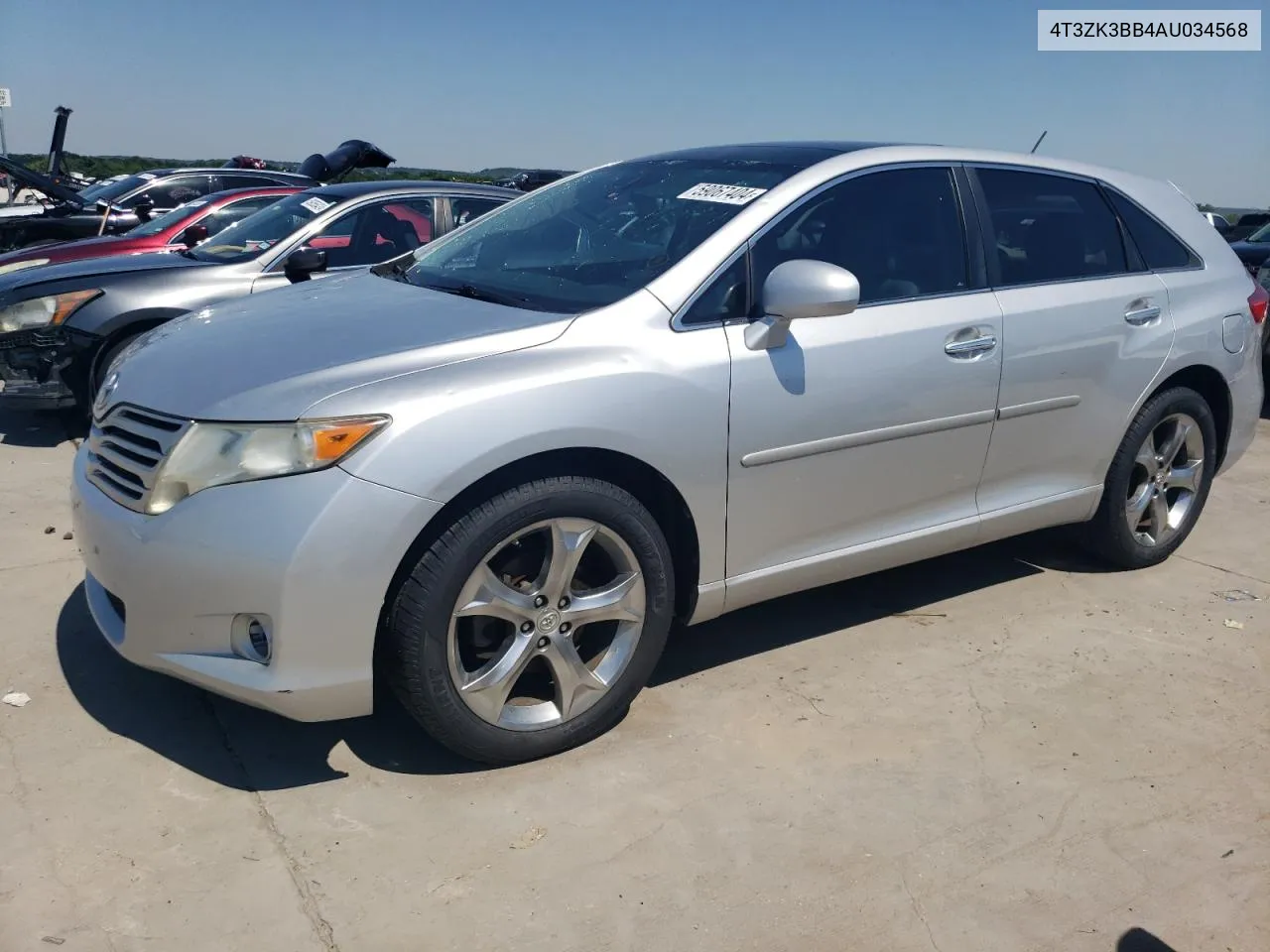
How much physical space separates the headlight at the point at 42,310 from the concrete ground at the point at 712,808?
2.53 metres

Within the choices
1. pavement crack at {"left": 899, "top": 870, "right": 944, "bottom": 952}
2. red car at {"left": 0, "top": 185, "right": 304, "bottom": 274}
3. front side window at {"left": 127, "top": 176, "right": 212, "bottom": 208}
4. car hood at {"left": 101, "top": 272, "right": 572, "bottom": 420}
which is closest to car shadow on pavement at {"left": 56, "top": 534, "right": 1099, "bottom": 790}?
car hood at {"left": 101, "top": 272, "right": 572, "bottom": 420}

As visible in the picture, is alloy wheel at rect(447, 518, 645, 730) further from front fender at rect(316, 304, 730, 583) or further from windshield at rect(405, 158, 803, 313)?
windshield at rect(405, 158, 803, 313)

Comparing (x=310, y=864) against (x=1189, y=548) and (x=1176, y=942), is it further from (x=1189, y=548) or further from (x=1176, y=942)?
(x=1189, y=548)

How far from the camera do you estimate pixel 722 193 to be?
11.5 ft

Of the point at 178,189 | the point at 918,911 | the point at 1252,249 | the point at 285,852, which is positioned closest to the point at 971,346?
the point at 918,911

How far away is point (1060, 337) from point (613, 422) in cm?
188

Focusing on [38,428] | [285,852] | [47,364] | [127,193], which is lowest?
[285,852]

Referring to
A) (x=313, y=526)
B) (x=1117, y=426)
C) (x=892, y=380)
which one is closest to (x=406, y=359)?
(x=313, y=526)

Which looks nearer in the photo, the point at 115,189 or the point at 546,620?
the point at 546,620

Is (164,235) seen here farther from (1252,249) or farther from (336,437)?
(1252,249)

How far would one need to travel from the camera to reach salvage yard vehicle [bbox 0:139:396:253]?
35.7 feet

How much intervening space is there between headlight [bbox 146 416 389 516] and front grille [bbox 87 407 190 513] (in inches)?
1.9

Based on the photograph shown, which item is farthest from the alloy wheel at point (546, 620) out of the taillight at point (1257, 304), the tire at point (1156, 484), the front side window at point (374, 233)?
the front side window at point (374, 233)

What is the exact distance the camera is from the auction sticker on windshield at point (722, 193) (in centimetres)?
341
